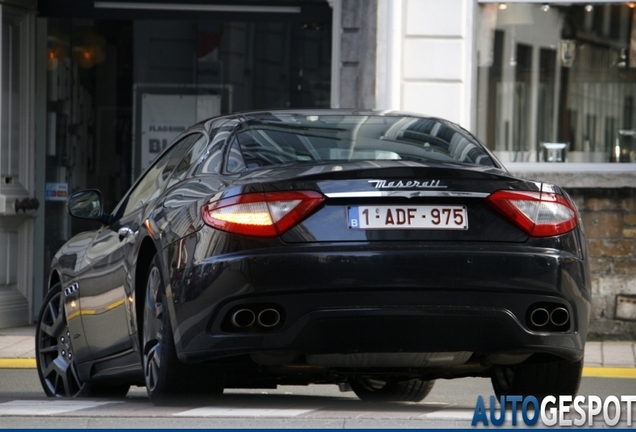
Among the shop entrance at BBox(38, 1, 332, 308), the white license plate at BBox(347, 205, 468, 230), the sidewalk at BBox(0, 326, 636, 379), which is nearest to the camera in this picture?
the white license plate at BBox(347, 205, 468, 230)

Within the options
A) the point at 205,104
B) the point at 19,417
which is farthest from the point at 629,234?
the point at 19,417

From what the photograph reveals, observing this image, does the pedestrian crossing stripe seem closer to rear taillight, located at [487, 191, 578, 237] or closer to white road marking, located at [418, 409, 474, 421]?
white road marking, located at [418, 409, 474, 421]

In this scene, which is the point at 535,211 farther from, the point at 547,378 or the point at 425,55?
the point at 425,55

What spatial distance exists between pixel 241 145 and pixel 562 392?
1783 mm

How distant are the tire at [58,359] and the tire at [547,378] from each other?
7.75 ft

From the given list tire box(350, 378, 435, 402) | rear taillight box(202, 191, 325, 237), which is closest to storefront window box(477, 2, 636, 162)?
tire box(350, 378, 435, 402)

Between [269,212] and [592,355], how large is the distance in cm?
638

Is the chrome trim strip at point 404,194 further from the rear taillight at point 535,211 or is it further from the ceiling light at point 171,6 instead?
the ceiling light at point 171,6

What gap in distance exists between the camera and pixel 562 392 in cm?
620

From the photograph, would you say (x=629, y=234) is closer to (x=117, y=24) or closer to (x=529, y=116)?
(x=529, y=116)

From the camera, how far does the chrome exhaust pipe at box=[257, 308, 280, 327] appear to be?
5.48m

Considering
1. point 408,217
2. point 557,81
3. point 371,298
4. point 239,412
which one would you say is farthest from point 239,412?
point 557,81

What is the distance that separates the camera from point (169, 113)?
14328 mm

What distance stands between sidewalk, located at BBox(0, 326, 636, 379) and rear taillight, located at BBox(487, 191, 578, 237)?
4.60 m
